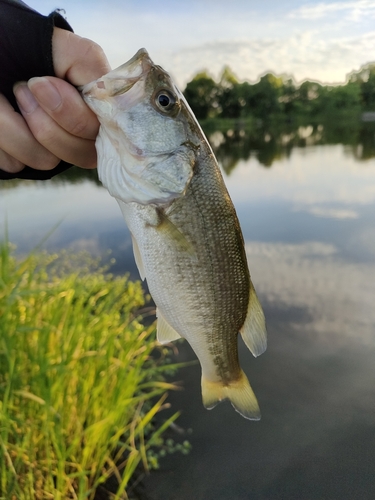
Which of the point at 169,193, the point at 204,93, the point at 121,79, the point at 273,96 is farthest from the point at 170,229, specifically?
the point at 273,96

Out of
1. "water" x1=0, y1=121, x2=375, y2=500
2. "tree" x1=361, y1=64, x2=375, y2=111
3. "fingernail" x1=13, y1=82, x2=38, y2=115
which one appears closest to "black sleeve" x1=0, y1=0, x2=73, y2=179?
"fingernail" x1=13, y1=82, x2=38, y2=115

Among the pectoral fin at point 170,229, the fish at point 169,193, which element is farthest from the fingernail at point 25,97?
the pectoral fin at point 170,229

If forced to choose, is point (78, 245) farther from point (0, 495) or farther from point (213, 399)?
point (213, 399)

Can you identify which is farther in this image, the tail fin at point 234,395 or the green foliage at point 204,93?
the green foliage at point 204,93

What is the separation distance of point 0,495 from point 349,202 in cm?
1556

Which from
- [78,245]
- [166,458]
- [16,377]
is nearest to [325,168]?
[78,245]

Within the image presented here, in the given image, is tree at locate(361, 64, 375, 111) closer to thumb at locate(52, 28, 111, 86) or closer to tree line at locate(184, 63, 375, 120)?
tree line at locate(184, 63, 375, 120)

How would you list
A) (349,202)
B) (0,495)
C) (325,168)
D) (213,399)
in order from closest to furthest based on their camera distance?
(213,399) < (0,495) < (349,202) < (325,168)

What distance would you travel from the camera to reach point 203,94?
62344 millimetres

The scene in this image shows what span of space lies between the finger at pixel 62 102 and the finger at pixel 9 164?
39cm

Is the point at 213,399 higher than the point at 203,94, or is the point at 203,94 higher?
the point at 203,94

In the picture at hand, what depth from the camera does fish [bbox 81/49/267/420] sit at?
157cm

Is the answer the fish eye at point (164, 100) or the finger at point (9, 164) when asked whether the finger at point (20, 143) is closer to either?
Answer: the finger at point (9, 164)

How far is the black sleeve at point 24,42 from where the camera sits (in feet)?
4.80
